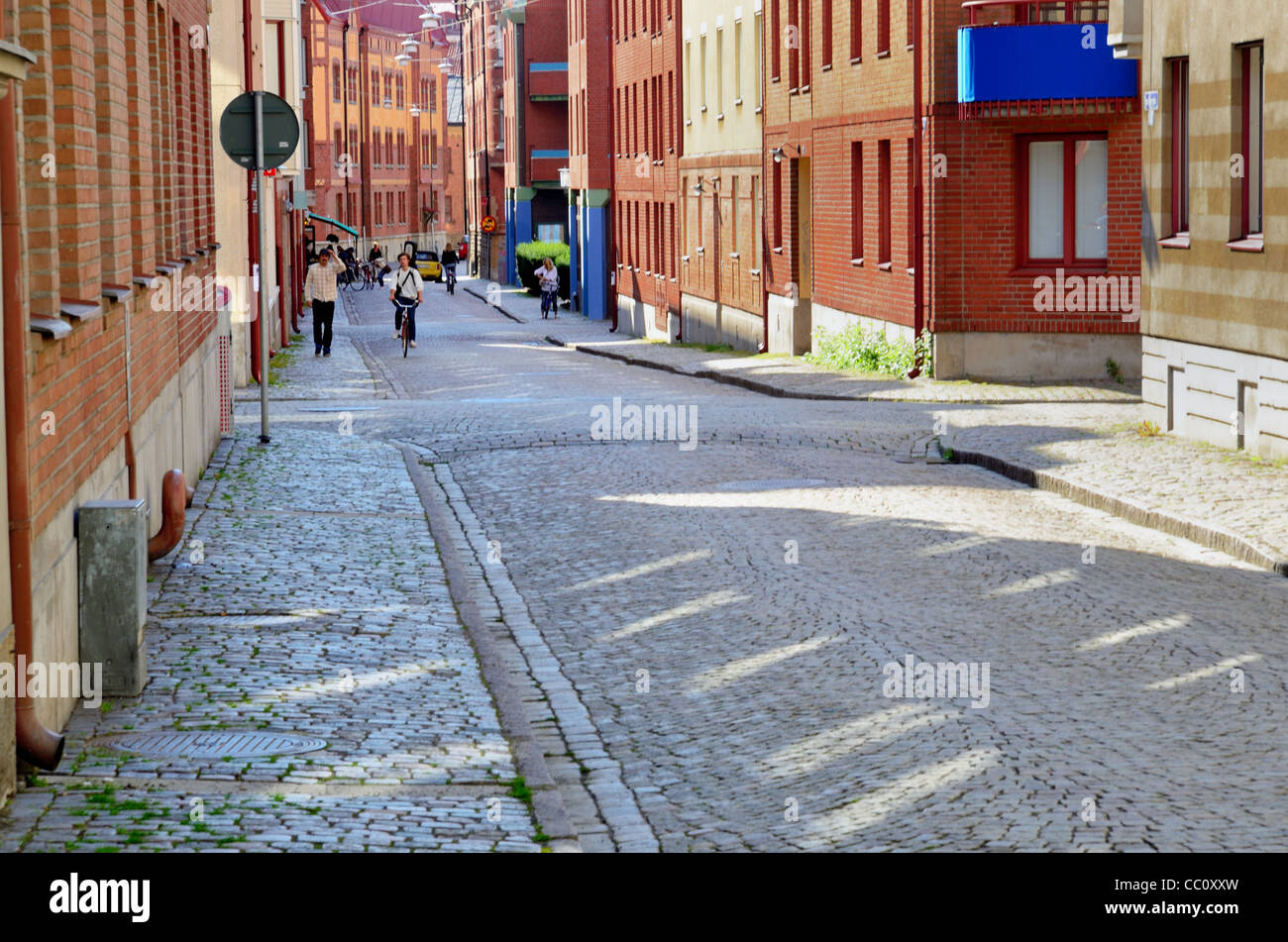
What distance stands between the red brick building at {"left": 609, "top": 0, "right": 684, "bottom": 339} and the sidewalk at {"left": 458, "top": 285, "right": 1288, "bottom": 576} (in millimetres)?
19647

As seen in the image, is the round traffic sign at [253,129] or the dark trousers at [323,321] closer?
the round traffic sign at [253,129]

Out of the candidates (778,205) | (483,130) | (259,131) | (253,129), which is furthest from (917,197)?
(483,130)

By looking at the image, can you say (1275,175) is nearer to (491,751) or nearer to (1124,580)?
(1124,580)

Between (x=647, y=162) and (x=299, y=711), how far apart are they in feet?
153

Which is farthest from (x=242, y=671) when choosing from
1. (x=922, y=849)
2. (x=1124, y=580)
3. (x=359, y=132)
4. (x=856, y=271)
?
(x=359, y=132)

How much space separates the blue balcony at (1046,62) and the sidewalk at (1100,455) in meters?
3.58

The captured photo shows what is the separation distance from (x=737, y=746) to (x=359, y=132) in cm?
10550

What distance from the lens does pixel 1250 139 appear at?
17.4 m

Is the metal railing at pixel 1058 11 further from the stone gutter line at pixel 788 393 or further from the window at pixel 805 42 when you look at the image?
the window at pixel 805 42

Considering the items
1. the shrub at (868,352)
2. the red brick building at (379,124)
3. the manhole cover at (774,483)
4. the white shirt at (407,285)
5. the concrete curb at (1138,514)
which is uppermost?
the red brick building at (379,124)

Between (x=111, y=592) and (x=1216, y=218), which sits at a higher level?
(x=1216, y=218)

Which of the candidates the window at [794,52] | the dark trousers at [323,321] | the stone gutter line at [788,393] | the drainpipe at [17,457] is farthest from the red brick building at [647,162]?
the drainpipe at [17,457]

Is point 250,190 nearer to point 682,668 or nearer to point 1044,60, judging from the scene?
point 1044,60

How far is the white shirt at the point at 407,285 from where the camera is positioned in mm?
36656
